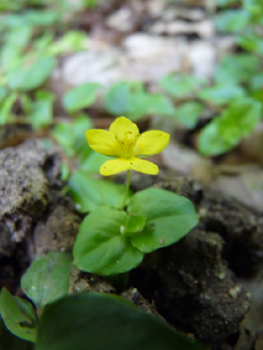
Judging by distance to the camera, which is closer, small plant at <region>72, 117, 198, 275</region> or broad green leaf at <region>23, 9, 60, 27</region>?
small plant at <region>72, 117, 198, 275</region>

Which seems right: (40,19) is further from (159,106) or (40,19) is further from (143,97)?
(159,106)

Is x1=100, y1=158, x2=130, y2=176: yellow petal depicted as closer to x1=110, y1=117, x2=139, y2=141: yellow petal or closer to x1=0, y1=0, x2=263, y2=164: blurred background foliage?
x1=110, y1=117, x2=139, y2=141: yellow petal

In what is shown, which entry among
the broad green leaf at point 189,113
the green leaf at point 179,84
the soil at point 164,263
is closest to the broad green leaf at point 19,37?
the green leaf at point 179,84

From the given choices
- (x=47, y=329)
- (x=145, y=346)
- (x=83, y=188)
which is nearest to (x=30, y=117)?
(x=83, y=188)

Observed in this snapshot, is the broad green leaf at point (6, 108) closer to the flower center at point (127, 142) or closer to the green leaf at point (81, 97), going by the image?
the green leaf at point (81, 97)

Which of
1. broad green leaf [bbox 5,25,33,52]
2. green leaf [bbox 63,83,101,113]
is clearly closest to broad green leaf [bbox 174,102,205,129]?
green leaf [bbox 63,83,101,113]
